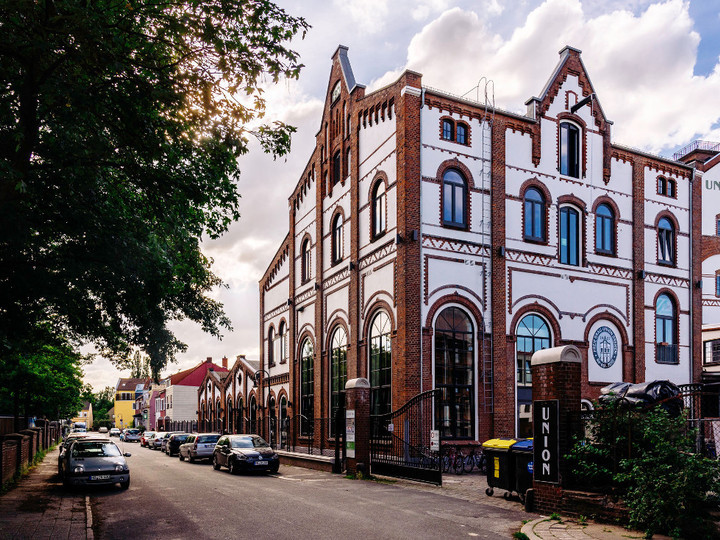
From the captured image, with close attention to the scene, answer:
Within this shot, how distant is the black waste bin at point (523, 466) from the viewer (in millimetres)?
13562

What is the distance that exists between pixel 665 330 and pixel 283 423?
62.9 ft

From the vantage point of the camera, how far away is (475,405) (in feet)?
74.1

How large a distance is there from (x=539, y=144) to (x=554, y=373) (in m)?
15.4

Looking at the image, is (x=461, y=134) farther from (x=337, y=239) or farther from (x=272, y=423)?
(x=272, y=423)

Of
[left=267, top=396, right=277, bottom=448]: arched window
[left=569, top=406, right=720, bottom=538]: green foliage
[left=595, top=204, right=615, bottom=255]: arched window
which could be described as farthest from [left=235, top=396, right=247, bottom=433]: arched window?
[left=569, top=406, right=720, bottom=538]: green foliage

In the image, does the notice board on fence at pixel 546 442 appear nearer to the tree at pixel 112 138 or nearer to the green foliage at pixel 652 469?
the green foliage at pixel 652 469

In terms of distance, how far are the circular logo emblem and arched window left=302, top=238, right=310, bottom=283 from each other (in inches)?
550

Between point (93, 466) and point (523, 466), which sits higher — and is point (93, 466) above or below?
below

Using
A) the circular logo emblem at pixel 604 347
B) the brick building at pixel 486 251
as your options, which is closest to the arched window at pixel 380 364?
the brick building at pixel 486 251

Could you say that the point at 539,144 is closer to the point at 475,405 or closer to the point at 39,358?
the point at 475,405

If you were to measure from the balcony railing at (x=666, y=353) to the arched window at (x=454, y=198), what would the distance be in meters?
10.9

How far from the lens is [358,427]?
1955 centimetres

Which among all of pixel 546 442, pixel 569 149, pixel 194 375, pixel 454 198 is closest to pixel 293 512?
pixel 546 442

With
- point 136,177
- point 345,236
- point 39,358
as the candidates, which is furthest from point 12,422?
point 136,177
